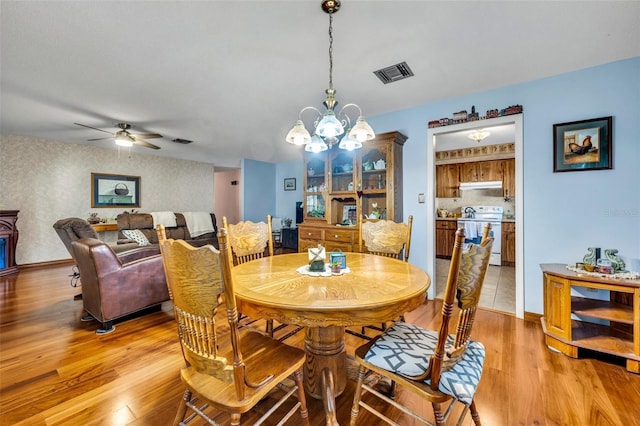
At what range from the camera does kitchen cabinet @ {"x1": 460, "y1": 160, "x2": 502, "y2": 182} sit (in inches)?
216

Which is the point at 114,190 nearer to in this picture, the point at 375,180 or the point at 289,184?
the point at 289,184

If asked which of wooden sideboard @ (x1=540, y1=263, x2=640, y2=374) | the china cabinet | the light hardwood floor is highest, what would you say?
the china cabinet

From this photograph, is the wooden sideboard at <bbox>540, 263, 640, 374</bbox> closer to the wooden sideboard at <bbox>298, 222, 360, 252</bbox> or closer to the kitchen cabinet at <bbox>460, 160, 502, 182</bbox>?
the wooden sideboard at <bbox>298, 222, 360, 252</bbox>

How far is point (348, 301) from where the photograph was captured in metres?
1.13

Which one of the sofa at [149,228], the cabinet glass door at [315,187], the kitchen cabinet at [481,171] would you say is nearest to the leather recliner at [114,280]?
the sofa at [149,228]

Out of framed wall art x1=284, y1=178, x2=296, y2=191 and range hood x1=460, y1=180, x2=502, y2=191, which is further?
framed wall art x1=284, y1=178, x2=296, y2=191

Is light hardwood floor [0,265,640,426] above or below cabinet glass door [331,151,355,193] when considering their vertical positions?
below

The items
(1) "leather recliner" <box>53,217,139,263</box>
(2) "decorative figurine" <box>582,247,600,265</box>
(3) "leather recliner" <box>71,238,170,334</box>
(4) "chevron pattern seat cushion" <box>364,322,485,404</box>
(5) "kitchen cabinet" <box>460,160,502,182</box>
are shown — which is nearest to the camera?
(4) "chevron pattern seat cushion" <box>364,322,485,404</box>

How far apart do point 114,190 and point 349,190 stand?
549 cm

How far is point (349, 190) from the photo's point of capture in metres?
3.75

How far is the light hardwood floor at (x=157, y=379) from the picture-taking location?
146cm

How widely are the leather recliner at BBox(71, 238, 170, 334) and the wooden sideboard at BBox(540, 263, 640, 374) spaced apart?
368 centimetres

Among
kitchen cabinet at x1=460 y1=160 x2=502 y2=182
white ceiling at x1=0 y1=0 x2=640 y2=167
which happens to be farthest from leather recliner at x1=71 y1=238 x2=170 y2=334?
kitchen cabinet at x1=460 y1=160 x2=502 y2=182

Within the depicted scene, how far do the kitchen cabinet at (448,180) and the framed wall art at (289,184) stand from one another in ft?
11.9
